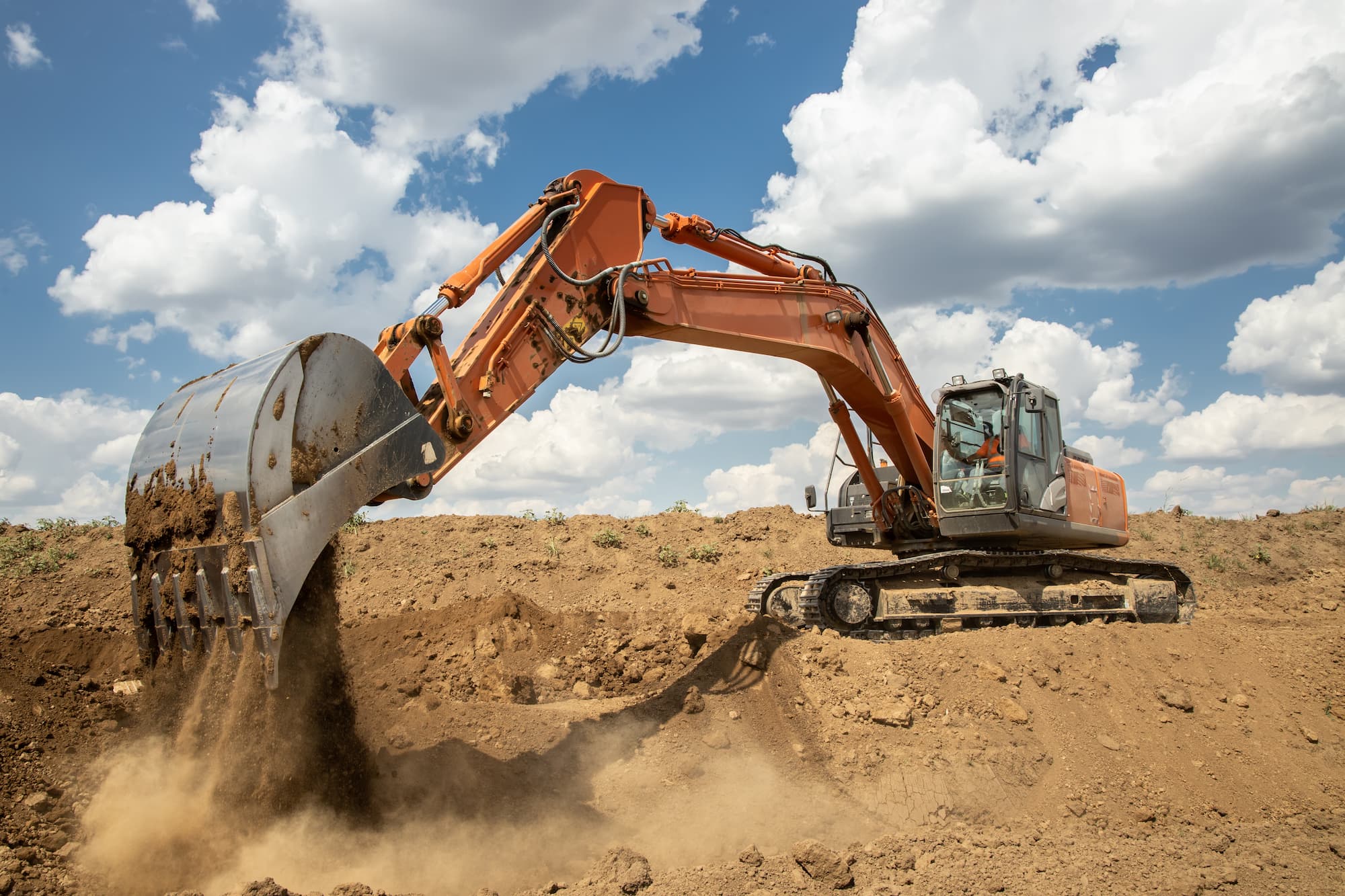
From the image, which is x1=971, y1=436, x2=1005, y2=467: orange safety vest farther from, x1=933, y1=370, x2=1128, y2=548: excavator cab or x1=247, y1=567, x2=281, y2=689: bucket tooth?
x1=247, y1=567, x2=281, y2=689: bucket tooth

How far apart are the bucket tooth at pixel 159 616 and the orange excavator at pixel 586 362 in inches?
0.5

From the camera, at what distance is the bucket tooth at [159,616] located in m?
4.93

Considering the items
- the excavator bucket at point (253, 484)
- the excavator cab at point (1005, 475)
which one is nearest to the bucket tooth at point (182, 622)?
the excavator bucket at point (253, 484)

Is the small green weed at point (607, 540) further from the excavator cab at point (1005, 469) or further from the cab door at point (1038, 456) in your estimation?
the cab door at point (1038, 456)

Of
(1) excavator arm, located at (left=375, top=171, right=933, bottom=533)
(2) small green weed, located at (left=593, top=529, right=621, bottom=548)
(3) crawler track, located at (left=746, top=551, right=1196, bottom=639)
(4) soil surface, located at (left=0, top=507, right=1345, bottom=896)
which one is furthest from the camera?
(2) small green weed, located at (left=593, top=529, right=621, bottom=548)

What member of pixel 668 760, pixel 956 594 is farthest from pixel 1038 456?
pixel 668 760

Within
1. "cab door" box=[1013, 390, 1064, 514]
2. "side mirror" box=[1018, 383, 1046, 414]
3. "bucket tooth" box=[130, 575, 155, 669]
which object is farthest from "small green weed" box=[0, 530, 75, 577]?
"side mirror" box=[1018, 383, 1046, 414]

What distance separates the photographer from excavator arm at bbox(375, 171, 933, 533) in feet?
19.7

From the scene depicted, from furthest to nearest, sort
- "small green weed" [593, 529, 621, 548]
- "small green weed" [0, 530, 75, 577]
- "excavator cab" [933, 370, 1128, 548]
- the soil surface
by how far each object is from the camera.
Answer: "small green weed" [593, 529, 621, 548] < "small green weed" [0, 530, 75, 577] < "excavator cab" [933, 370, 1128, 548] < the soil surface

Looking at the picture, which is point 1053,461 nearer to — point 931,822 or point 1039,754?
point 1039,754

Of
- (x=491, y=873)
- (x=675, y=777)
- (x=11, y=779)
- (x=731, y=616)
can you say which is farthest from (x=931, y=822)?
(x=11, y=779)

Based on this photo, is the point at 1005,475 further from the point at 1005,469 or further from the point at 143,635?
the point at 143,635

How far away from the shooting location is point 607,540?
1680cm

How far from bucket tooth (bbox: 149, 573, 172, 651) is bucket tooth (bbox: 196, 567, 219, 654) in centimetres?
32
